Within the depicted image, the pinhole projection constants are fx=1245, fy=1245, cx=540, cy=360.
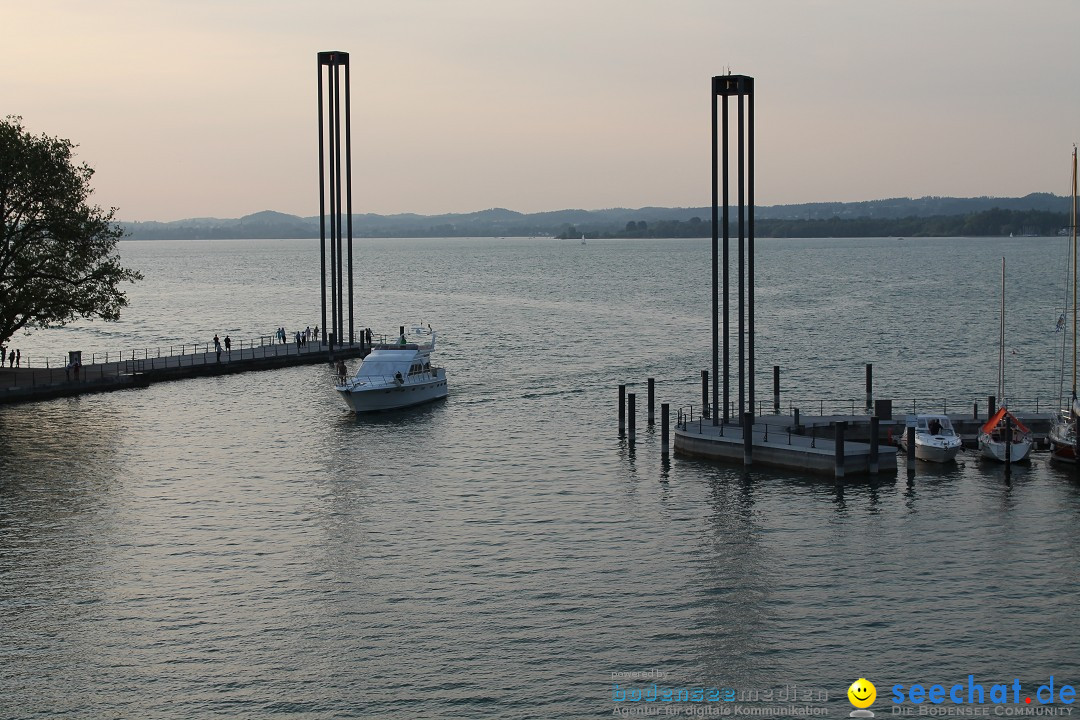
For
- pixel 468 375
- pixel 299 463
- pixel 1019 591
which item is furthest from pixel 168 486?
pixel 468 375

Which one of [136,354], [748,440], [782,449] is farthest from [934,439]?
[136,354]

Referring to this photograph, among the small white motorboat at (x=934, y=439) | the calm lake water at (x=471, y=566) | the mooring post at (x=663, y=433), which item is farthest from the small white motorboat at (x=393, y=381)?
the small white motorboat at (x=934, y=439)

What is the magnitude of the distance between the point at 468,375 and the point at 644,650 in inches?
2176

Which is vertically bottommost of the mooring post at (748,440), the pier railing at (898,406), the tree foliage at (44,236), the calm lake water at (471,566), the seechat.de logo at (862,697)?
the seechat.de logo at (862,697)

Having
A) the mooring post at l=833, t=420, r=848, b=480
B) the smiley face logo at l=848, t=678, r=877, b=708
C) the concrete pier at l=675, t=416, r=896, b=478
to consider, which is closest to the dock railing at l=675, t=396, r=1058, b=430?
the concrete pier at l=675, t=416, r=896, b=478

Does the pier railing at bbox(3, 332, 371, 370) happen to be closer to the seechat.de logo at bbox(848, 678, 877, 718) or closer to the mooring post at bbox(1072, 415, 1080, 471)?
the mooring post at bbox(1072, 415, 1080, 471)

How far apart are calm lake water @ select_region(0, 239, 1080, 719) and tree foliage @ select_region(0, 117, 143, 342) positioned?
26.0 feet

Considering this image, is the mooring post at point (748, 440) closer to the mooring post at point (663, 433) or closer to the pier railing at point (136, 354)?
the mooring post at point (663, 433)

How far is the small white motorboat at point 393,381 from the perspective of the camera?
66625mm

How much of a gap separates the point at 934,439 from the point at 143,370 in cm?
4879

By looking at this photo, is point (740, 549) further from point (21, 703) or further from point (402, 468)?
point (21, 703)

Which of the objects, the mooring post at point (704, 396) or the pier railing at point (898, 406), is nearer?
the mooring post at point (704, 396)

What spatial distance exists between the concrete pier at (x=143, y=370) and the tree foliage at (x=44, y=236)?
3.50 m

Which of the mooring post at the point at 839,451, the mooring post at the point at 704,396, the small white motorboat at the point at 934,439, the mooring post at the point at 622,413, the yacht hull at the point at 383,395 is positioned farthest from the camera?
the yacht hull at the point at 383,395
